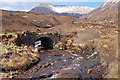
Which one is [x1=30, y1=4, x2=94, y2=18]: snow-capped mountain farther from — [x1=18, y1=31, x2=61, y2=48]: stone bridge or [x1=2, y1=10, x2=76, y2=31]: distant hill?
[x1=18, y1=31, x2=61, y2=48]: stone bridge

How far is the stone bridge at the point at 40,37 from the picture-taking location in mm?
27427

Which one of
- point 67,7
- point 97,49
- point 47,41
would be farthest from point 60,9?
point 97,49

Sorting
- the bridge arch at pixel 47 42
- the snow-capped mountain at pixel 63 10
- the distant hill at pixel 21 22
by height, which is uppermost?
the snow-capped mountain at pixel 63 10

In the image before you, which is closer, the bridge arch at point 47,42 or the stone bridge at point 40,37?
the stone bridge at point 40,37

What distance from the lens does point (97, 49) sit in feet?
74.6

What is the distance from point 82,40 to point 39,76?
51.3 feet

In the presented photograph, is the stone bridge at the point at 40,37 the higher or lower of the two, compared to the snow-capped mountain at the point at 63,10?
lower

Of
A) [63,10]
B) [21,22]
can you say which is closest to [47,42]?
[21,22]

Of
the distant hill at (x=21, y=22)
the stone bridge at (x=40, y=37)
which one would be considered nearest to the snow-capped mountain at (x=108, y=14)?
the stone bridge at (x=40, y=37)

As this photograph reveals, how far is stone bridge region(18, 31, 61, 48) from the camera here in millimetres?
27427

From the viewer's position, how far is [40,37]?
30.5m

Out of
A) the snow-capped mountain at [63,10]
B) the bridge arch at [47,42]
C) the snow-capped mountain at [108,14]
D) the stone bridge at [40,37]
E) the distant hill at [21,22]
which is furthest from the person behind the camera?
the snow-capped mountain at [63,10]

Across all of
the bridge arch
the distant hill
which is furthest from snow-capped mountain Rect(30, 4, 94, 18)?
the bridge arch

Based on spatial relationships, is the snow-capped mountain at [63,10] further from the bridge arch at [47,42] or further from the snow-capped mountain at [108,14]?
the bridge arch at [47,42]
